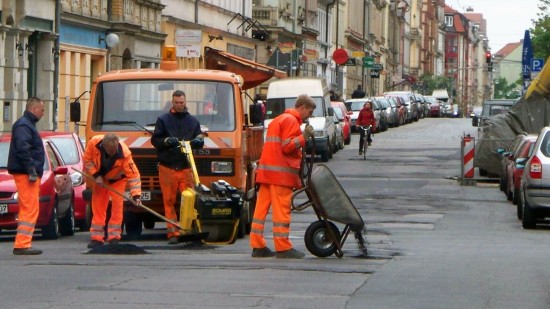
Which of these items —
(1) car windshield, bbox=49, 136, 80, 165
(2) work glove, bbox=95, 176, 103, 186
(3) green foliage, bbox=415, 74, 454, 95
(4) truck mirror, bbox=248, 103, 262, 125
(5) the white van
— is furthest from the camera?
(3) green foliage, bbox=415, 74, 454, 95

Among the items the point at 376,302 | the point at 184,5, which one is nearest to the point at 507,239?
the point at 376,302

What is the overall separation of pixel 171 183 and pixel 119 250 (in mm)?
1944

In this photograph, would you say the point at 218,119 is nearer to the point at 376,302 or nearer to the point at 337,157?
the point at 376,302

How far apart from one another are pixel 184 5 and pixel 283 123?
139 ft

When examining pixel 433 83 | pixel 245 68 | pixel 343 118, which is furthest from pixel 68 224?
pixel 433 83

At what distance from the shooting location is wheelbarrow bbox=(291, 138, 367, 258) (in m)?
16.8

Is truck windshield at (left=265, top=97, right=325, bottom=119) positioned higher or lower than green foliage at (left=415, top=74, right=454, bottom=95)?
lower

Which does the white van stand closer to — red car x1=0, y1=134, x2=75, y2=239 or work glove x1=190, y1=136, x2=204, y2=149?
red car x1=0, y1=134, x2=75, y2=239

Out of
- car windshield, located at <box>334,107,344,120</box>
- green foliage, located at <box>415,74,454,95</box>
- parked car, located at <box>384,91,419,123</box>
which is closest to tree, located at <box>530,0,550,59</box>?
parked car, located at <box>384,91,419,123</box>

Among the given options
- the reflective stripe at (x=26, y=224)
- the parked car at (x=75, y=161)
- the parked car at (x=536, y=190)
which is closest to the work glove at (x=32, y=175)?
the reflective stripe at (x=26, y=224)

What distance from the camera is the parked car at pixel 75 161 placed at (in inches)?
923

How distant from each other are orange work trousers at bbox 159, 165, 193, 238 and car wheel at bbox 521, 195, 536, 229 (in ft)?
21.5

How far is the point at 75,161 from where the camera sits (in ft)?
79.3

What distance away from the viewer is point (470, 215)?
27.0 m
